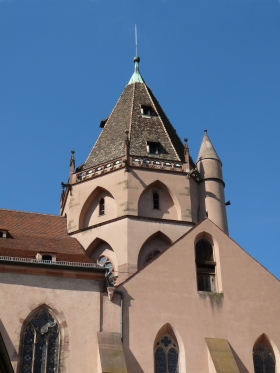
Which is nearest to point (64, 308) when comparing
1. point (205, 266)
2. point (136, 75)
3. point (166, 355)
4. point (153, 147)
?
point (166, 355)

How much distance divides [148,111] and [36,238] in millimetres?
11077

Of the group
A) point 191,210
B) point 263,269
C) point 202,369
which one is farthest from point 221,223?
point 202,369

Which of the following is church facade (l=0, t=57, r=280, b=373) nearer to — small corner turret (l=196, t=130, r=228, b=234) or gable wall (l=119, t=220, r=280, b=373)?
gable wall (l=119, t=220, r=280, b=373)

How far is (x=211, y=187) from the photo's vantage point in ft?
93.1

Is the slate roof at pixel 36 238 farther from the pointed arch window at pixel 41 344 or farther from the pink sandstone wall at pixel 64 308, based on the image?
the pointed arch window at pixel 41 344

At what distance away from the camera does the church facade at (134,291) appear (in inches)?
748

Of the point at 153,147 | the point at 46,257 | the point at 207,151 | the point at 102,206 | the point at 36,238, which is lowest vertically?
the point at 46,257

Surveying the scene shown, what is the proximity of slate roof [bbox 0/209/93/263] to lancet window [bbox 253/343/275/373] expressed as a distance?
618cm

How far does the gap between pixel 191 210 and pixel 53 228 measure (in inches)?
237

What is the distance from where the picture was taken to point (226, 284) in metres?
21.7

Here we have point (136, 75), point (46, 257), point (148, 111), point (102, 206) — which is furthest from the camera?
point (136, 75)

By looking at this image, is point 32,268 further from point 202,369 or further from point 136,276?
point 202,369

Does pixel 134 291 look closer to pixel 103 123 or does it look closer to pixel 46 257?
pixel 46 257

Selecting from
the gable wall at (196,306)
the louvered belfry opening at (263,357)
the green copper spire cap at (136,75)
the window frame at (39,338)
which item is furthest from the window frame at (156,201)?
the window frame at (39,338)
